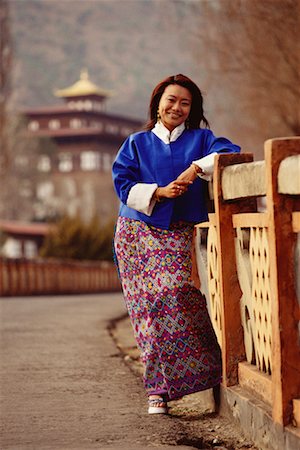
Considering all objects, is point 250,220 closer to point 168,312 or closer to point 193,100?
point 168,312

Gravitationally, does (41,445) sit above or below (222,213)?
below

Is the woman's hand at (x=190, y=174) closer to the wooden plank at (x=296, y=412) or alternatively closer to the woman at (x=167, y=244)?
the woman at (x=167, y=244)

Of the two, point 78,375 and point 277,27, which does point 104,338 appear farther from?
point 277,27

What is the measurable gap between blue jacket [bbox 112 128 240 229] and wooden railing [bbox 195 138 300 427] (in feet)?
0.45

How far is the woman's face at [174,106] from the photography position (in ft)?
17.7

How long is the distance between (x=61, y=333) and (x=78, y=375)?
3314 mm

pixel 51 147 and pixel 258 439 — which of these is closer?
pixel 258 439

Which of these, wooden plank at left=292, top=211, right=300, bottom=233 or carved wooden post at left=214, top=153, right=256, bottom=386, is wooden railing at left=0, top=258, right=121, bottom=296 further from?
wooden plank at left=292, top=211, right=300, bottom=233

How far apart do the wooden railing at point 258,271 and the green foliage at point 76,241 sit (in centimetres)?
2925

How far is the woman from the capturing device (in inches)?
203

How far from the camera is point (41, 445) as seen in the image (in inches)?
170

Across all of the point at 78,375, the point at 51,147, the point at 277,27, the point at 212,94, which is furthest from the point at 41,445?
the point at 51,147

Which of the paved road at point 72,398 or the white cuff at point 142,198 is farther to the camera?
the white cuff at point 142,198

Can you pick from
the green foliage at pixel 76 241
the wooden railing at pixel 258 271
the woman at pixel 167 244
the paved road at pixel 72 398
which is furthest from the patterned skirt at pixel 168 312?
the green foliage at pixel 76 241
